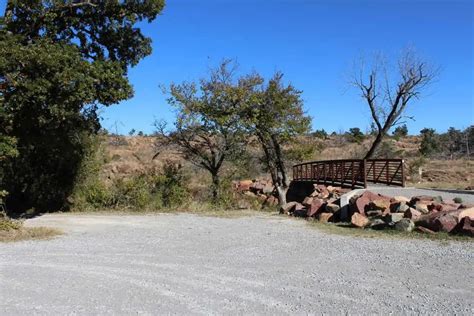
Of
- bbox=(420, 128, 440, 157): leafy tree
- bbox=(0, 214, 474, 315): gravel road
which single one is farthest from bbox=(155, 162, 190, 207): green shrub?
bbox=(420, 128, 440, 157): leafy tree

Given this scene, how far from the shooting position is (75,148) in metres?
17.2

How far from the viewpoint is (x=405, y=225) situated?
37.9ft

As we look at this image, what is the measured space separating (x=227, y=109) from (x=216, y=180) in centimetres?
288

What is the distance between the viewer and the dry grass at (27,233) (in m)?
11.0

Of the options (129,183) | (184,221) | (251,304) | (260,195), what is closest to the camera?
(251,304)

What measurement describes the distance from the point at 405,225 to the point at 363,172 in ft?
30.9

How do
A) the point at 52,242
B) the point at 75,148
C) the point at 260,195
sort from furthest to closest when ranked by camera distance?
the point at 260,195, the point at 75,148, the point at 52,242

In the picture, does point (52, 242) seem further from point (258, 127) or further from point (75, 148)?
point (258, 127)

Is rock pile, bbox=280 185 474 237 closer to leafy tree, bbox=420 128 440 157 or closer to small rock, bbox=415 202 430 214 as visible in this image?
small rock, bbox=415 202 430 214

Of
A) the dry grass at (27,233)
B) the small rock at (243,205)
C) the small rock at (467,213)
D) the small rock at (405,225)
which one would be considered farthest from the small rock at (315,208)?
the dry grass at (27,233)

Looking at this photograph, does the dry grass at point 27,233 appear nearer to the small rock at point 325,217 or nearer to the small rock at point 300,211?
the small rock at point 325,217

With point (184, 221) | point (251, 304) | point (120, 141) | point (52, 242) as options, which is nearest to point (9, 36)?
point (52, 242)

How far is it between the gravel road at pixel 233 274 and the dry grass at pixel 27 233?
Result: 45 centimetres

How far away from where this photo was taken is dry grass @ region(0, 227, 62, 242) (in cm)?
1099
